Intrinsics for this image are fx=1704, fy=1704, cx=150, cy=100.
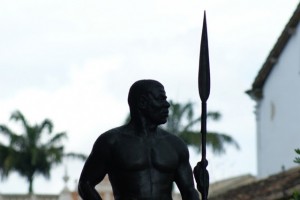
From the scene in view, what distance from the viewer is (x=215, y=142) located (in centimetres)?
7162

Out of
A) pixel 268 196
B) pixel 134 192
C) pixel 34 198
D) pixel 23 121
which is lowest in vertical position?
pixel 134 192

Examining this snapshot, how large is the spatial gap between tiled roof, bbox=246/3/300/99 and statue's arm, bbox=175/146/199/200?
44.3 meters

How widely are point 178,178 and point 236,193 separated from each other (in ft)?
130

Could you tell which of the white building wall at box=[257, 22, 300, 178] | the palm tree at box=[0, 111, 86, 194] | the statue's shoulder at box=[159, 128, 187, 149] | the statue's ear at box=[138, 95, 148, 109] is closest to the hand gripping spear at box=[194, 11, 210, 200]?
the statue's shoulder at box=[159, 128, 187, 149]

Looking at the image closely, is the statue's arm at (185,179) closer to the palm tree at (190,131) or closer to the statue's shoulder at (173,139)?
the statue's shoulder at (173,139)

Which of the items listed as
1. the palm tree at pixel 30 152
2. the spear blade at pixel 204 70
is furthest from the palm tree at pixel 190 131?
the spear blade at pixel 204 70

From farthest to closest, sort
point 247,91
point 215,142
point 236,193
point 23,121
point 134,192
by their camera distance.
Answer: point 23,121
point 215,142
point 247,91
point 236,193
point 134,192

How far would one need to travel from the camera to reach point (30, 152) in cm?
7825

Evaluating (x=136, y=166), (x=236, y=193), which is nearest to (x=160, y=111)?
(x=136, y=166)

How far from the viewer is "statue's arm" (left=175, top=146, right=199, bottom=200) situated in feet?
42.0

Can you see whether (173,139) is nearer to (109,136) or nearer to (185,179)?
(185,179)

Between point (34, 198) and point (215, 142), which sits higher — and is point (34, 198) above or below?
below

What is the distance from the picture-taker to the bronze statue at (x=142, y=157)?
12695 mm

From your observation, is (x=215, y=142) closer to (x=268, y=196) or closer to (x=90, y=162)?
(x=268, y=196)
